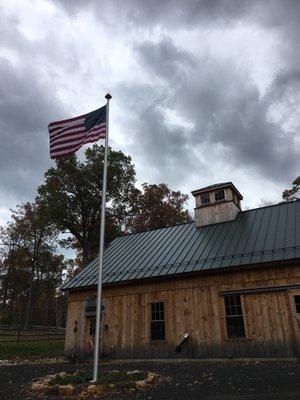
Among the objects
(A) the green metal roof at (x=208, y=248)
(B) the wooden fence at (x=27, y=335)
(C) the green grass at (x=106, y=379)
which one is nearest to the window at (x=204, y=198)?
(A) the green metal roof at (x=208, y=248)

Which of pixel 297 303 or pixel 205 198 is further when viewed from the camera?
pixel 205 198

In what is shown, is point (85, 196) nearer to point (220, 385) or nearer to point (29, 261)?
point (29, 261)

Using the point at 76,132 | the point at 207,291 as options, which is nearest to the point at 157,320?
the point at 207,291

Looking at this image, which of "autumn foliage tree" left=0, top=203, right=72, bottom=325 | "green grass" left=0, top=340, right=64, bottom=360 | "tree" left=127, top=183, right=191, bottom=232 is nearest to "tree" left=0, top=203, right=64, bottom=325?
"autumn foliage tree" left=0, top=203, right=72, bottom=325

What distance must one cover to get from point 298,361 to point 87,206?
2461cm

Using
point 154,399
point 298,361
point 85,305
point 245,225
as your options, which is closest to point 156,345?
point 85,305

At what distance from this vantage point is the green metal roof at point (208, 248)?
591 inches

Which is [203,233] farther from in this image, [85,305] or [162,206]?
[162,206]

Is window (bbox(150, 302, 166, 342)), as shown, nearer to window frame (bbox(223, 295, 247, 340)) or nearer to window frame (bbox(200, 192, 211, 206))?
window frame (bbox(223, 295, 247, 340))

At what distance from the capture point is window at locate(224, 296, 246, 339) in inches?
567

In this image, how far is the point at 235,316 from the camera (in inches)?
575

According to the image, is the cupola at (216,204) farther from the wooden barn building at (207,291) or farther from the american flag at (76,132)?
the american flag at (76,132)

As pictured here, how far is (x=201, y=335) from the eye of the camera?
1501cm

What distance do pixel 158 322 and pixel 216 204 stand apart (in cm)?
727
